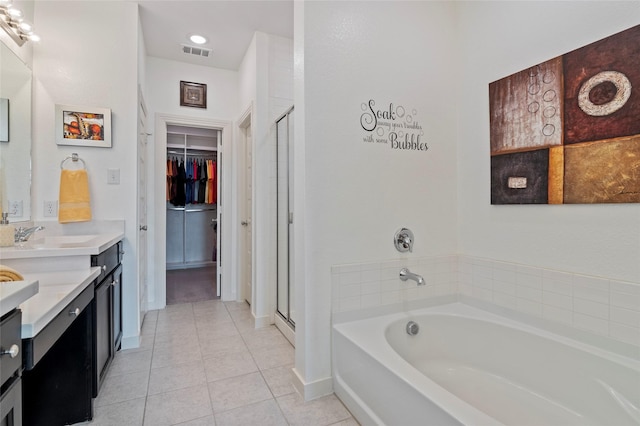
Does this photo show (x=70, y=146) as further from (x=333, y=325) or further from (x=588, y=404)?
(x=588, y=404)

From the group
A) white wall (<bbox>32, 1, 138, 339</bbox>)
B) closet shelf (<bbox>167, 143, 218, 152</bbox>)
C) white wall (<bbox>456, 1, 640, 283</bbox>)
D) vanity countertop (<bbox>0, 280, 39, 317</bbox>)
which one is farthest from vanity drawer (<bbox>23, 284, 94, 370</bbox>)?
closet shelf (<bbox>167, 143, 218, 152</bbox>)

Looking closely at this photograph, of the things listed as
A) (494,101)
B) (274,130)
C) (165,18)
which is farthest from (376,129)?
(165,18)

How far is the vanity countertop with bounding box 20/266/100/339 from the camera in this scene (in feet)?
3.18

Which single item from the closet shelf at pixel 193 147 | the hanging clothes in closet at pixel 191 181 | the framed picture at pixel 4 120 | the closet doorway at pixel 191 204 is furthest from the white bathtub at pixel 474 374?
the closet shelf at pixel 193 147

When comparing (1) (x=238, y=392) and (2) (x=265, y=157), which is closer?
(1) (x=238, y=392)

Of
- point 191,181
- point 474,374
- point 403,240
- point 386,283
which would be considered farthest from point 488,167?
point 191,181

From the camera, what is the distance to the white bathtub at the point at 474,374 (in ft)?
4.29

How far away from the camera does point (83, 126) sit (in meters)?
2.40

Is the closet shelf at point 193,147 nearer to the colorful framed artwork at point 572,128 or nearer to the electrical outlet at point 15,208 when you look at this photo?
the electrical outlet at point 15,208

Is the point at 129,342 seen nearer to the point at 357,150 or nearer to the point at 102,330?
the point at 102,330

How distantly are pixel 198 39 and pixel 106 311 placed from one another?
261 centimetres

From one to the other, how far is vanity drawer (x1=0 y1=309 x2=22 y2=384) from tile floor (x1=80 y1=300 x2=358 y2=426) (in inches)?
40.8

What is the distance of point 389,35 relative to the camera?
2.05 m

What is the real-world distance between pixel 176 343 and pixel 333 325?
1520 mm
